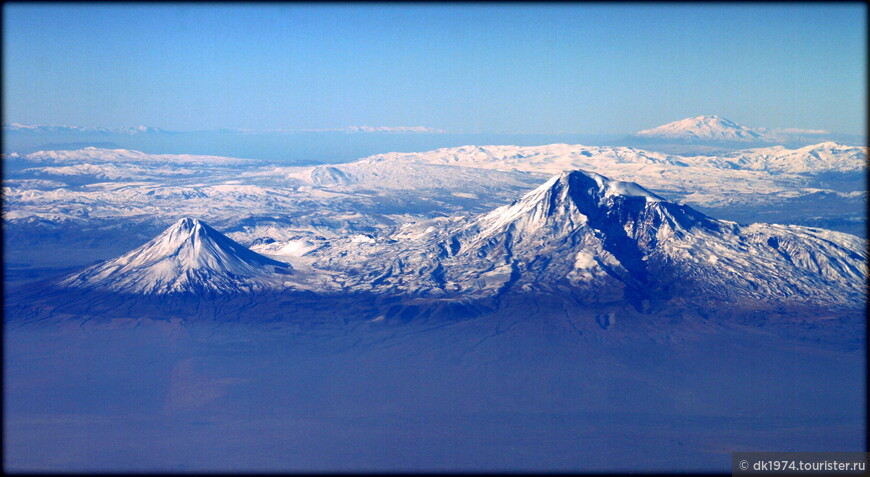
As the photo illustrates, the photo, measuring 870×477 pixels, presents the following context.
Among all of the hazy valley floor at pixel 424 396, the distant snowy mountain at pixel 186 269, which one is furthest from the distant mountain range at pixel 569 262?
the hazy valley floor at pixel 424 396

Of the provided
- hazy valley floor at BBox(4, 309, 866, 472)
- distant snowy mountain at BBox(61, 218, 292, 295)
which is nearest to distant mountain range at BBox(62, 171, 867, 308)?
distant snowy mountain at BBox(61, 218, 292, 295)

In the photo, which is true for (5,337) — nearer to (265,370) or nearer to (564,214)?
(265,370)

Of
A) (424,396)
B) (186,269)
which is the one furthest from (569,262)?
(186,269)

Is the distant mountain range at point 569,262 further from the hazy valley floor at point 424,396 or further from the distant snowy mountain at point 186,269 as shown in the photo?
the hazy valley floor at point 424,396

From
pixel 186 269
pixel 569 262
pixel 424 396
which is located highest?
pixel 569 262

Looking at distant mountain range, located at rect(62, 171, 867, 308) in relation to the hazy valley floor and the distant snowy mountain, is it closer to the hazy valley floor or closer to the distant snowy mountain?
the distant snowy mountain

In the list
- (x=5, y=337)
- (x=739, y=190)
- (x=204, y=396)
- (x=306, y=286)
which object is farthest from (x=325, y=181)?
(x=204, y=396)

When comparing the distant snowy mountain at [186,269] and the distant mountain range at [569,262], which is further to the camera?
the distant snowy mountain at [186,269]

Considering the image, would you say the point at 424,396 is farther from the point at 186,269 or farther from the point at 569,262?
the point at 186,269

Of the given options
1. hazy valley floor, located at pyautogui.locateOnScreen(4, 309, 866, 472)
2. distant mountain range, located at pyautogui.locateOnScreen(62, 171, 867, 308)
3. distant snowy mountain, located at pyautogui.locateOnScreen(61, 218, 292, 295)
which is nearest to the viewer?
hazy valley floor, located at pyautogui.locateOnScreen(4, 309, 866, 472)
